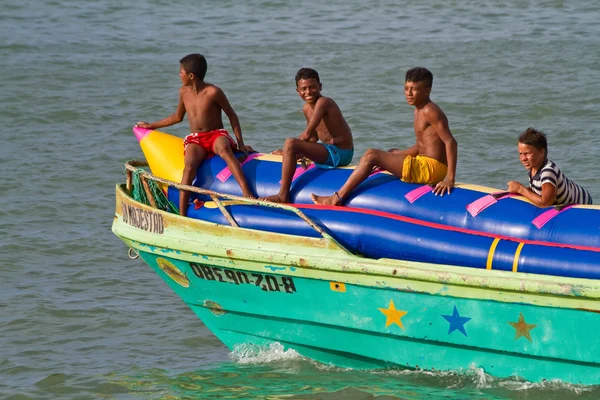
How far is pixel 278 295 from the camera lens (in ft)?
20.7

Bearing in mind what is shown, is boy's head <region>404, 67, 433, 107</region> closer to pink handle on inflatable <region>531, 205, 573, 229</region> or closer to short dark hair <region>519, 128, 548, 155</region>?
short dark hair <region>519, 128, 548, 155</region>

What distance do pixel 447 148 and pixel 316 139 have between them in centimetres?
100

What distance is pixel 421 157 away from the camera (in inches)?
253

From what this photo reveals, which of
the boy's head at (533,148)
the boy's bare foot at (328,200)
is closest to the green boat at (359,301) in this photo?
the boy's bare foot at (328,200)

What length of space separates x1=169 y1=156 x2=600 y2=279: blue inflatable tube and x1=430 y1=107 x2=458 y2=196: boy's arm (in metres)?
0.05

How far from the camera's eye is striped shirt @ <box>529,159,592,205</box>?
6043mm

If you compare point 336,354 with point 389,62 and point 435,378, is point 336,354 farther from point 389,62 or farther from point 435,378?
point 389,62

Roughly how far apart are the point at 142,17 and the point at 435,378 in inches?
528

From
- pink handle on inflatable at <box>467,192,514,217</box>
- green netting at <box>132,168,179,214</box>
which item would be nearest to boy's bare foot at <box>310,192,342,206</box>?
pink handle on inflatable at <box>467,192,514,217</box>

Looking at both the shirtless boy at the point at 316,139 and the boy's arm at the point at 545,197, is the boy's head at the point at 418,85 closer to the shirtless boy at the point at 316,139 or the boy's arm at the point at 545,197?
the shirtless boy at the point at 316,139

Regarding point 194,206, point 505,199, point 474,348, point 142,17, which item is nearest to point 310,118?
point 194,206

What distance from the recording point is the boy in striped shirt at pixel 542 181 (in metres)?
6.02

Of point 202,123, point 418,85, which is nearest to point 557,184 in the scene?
point 418,85

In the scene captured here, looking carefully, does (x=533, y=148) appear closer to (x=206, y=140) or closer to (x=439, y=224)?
(x=439, y=224)
